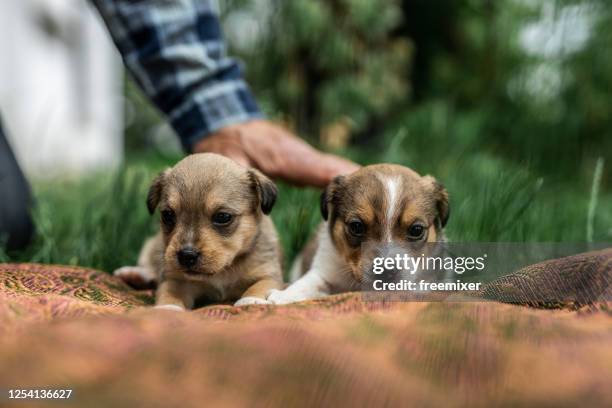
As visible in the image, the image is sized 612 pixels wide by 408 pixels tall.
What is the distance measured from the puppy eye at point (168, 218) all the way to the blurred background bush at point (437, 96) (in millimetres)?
788

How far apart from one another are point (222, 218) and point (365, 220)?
2.20 feet

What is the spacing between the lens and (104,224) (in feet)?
11.9

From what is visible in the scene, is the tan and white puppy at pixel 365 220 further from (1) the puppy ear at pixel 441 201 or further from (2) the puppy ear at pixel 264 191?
(2) the puppy ear at pixel 264 191

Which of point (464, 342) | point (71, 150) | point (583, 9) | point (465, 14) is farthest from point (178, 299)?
point (465, 14)

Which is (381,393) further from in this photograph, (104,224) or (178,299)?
(104,224)

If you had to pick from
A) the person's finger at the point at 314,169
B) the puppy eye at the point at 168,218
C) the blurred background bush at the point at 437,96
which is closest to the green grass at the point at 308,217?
the blurred background bush at the point at 437,96

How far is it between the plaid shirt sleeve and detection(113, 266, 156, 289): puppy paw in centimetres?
94

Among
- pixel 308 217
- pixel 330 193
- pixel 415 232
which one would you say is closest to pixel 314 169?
pixel 308 217

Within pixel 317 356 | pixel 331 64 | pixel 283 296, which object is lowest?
pixel 317 356

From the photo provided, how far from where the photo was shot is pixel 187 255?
259 cm

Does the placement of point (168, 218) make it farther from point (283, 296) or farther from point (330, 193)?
point (330, 193)

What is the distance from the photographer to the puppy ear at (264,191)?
293 centimetres

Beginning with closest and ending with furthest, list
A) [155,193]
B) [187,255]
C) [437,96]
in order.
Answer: [187,255], [155,193], [437,96]

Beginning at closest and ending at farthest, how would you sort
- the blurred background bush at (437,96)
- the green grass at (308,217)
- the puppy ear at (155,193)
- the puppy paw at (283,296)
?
the puppy paw at (283,296) < the puppy ear at (155,193) < the green grass at (308,217) < the blurred background bush at (437,96)
